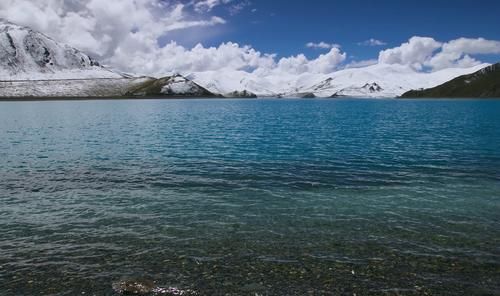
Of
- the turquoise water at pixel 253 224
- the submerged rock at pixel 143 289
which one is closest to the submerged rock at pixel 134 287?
the submerged rock at pixel 143 289

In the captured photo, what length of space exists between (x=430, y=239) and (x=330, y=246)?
5.89m

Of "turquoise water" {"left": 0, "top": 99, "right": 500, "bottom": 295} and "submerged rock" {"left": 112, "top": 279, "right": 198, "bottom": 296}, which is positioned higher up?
"submerged rock" {"left": 112, "top": 279, "right": 198, "bottom": 296}

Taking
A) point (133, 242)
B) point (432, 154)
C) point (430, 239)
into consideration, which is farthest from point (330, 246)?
point (432, 154)

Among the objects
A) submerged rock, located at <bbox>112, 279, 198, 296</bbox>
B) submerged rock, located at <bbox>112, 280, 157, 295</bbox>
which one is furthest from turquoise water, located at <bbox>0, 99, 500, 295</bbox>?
submerged rock, located at <bbox>112, 280, 157, 295</bbox>

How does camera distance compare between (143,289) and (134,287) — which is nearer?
(143,289)

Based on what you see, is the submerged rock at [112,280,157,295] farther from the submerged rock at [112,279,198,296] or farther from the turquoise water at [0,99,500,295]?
the turquoise water at [0,99,500,295]

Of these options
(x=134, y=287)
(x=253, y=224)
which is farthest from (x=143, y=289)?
(x=253, y=224)

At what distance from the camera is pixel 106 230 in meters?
25.2

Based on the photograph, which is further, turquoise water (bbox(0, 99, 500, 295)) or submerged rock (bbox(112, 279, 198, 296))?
turquoise water (bbox(0, 99, 500, 295))

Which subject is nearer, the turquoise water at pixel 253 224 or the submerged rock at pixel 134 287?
the submerged rock at pixel 134 287

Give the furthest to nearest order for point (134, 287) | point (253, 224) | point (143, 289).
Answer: point (253, 224), point (134, 287), point (143, 289)

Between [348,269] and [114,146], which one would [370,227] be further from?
[114,146]

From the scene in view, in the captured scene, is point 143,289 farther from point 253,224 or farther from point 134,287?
point 253,224

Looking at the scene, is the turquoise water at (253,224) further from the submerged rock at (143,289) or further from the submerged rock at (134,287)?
the submerged rock at (134,287)
